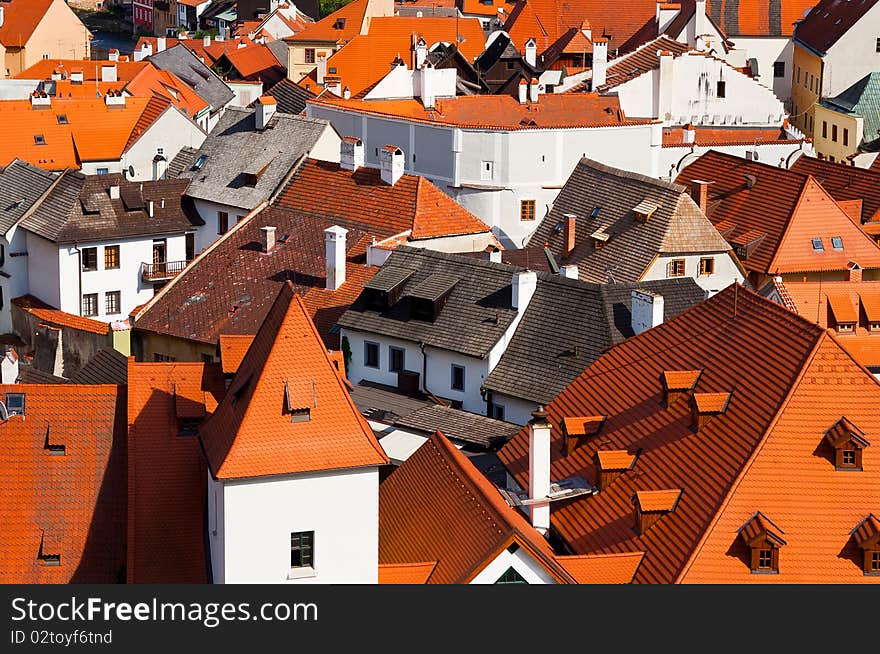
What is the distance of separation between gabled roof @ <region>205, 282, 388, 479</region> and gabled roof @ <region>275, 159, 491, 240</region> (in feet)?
86.2

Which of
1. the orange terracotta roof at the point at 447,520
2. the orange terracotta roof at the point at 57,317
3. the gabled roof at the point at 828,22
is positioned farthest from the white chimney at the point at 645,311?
the gabled roof at the point at 828,22

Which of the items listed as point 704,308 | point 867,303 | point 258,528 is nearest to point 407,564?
point 258,528

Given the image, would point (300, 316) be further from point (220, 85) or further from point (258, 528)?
point (220, 85)

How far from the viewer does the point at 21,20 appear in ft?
463

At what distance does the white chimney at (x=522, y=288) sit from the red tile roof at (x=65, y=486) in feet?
47.7

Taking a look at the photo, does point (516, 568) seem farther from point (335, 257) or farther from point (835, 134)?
point (835, 134)

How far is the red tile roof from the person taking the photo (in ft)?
136

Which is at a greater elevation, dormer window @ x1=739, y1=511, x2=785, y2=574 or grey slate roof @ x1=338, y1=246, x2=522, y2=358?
grey slate roof @ x1=338, y1=246, x2=522, y2=358

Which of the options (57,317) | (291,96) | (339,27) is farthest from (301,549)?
(339,27)

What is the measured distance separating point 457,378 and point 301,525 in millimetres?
18055

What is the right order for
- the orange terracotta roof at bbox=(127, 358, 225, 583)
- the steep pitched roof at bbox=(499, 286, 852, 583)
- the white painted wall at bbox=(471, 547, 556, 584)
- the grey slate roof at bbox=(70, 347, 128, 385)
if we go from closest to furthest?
the white painted wall at bbox=(471, 547, 556, 584), the steep pitched roof at bbox=(499, 286, 852, 583), the orange terracotta roof at bbox=(127, 358, 225, 583), the grey slate roof at bbox=(70, 347, 128, 385)

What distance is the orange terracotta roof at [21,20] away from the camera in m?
138

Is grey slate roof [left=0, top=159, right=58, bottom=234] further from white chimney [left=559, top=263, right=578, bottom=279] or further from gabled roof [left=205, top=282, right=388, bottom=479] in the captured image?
gabled roof [left=205, top=282, right=388, bottom=479]

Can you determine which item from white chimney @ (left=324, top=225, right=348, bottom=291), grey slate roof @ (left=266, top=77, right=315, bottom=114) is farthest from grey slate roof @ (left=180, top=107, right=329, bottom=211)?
grey slate roof @ (left=266, top=77, right=315, bottom=114)
